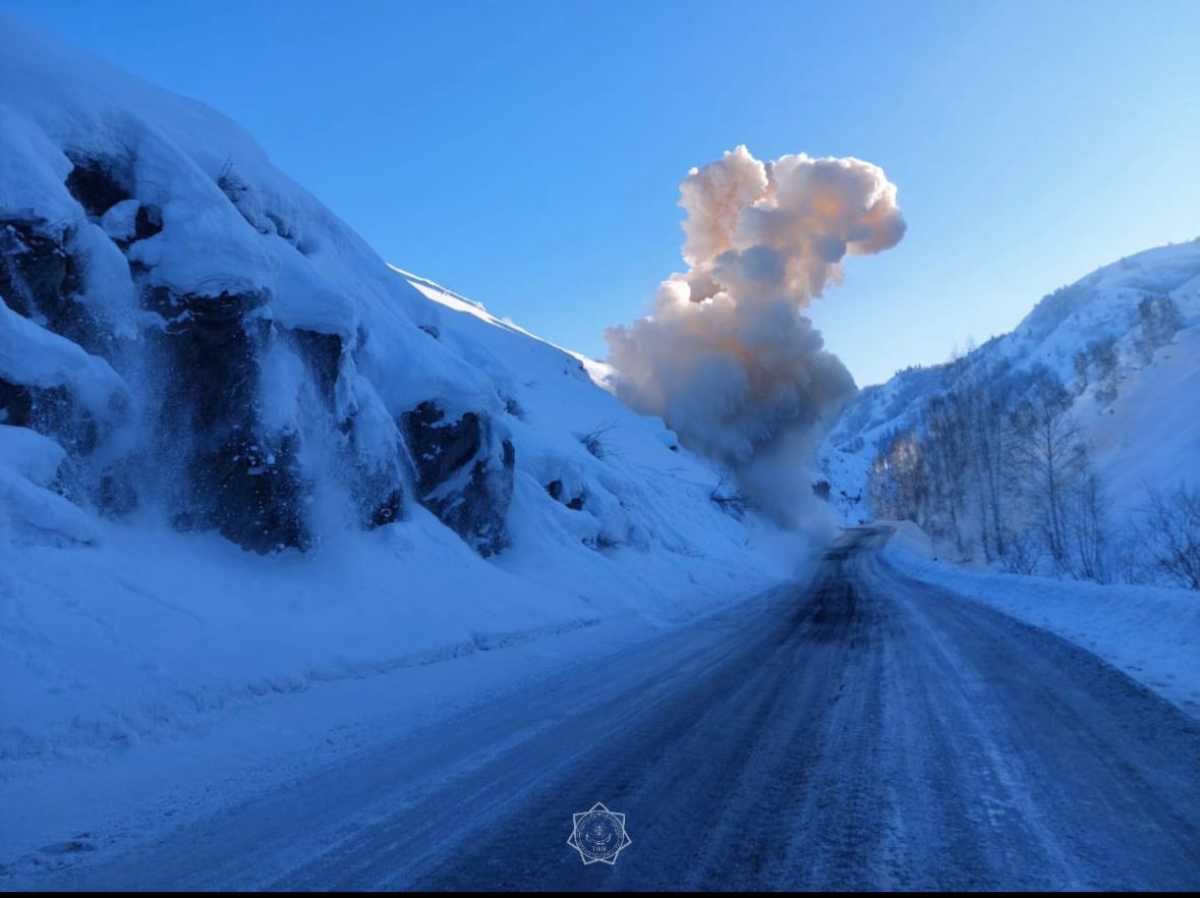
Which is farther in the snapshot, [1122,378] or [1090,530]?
[1122,378]

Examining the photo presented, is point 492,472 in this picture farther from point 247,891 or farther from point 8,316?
point 247,891

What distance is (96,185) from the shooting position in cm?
1026

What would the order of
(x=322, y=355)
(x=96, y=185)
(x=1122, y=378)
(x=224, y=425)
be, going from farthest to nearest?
(x=1122, y=378), (x=322, y=355), (x=96, y=185), (x=224, y=425)

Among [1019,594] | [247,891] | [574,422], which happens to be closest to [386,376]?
[247,891]

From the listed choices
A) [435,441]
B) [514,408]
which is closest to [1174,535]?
[514,408]

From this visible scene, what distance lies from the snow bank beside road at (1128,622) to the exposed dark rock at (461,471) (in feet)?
36.2

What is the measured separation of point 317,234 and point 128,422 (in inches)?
346

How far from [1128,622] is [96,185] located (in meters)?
17.1

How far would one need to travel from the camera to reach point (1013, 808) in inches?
143

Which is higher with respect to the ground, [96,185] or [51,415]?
[96,185]

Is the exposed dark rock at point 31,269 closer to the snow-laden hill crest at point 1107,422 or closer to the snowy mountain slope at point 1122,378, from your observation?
the snow-laden hill crest at point 1107,422

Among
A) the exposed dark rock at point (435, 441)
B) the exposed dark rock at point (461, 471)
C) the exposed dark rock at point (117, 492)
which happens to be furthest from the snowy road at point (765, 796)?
the exposed dark rock at point (435, 441)

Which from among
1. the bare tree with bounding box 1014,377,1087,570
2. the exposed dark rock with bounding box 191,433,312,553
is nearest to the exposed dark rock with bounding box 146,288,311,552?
the exposed dark rock with bounding box 191,433,312,553

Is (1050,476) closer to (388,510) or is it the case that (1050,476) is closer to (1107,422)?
(388,510)
